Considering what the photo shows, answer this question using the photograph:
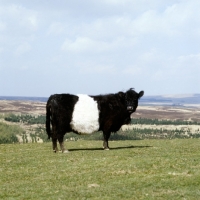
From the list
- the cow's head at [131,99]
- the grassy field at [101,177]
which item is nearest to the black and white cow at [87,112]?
the cow's head at [131,99]

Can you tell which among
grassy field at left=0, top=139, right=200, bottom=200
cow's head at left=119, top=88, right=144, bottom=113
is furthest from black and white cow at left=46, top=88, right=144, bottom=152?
grassy field at left=0, top=139, right=200, bottom=200

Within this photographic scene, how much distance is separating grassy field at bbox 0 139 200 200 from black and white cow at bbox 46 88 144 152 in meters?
2.13

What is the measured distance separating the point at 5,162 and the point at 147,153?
733 cm

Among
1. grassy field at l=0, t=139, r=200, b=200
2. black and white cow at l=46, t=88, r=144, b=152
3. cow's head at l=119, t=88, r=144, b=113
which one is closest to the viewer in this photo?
grassy field at l=0, t=139, r=200, b=200

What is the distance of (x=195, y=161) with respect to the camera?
54.3 feet

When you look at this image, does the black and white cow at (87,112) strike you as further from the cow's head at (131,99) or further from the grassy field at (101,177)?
the grassy field at (101,177)

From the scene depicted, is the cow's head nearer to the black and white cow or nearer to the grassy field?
the black and white cow

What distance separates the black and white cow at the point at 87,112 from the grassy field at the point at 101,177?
6.97 ft

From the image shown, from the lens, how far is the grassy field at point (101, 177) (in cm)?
1215

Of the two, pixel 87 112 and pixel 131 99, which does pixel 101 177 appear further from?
pixel 131 99

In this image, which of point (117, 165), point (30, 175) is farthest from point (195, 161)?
point (30, 175)

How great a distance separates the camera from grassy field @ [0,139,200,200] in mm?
12148

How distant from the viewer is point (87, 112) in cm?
2139

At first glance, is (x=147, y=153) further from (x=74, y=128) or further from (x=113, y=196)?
(x=113, y=196)
